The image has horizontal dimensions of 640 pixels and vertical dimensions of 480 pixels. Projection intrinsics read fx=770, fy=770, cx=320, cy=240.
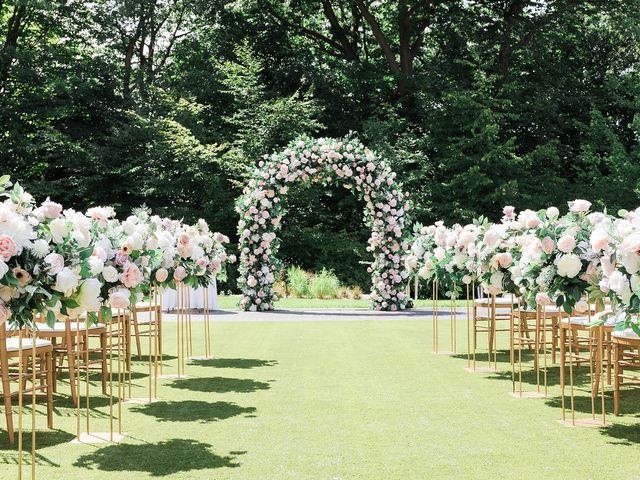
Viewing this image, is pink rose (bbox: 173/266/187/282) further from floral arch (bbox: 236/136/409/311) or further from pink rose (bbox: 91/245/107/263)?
floral arch (bbox: 236/136/409/311)

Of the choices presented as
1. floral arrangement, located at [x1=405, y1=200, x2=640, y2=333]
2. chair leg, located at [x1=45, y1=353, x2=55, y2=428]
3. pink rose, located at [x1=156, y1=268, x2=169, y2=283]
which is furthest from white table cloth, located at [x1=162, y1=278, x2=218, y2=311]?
chair leg, located at [x1=45, y1=353, x2=55, y2=428]

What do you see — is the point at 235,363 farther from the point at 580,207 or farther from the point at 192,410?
the point at 580,207

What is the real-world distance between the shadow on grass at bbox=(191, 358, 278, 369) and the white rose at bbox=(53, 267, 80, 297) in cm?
A: 562

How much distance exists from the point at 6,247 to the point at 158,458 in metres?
2.16

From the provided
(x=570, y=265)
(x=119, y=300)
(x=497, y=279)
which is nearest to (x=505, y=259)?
(x=497, y=279)

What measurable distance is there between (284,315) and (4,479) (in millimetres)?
11674

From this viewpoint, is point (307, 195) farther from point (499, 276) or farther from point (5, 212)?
point (5, 212)

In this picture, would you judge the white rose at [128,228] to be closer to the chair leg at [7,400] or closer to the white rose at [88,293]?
the chair leg at [7,400]

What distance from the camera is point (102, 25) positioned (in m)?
28.9

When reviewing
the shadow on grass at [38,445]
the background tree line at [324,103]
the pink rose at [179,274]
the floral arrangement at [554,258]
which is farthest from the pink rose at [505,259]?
the background tree line at [324,103]

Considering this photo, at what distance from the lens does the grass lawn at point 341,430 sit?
4.89 meters

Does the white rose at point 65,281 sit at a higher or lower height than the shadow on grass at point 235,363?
higher

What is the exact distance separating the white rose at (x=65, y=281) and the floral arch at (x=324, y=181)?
1313 centimetres

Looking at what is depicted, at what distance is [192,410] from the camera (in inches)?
270
